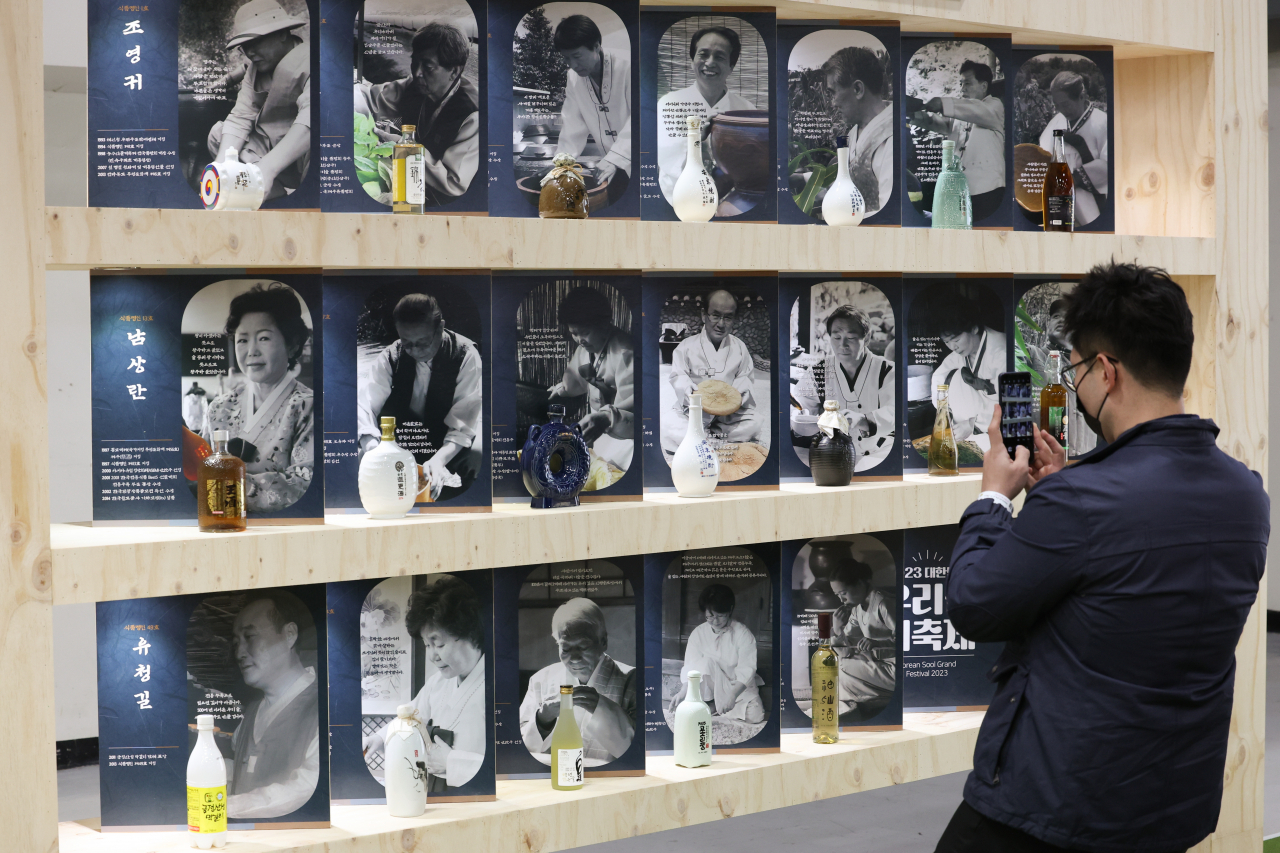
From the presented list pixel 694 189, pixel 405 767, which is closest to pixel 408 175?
pixel 694 189

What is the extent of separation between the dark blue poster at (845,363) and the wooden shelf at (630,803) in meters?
0.63

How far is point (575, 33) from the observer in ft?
8.30

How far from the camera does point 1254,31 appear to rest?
10.3 ft

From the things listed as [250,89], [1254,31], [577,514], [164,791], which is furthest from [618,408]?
[1254,31]

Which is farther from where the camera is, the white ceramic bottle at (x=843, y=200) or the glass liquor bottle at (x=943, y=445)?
the glass liquor bottle at (x=943, y=445)

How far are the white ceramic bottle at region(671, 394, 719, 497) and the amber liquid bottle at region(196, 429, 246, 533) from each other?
0.92m

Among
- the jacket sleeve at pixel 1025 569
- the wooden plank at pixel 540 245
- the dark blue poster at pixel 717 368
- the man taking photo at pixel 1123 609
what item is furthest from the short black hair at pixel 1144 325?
the dark blue poster at pixel 717 368

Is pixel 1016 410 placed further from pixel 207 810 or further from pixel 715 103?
pixel 207 810

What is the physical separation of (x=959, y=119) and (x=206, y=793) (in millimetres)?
2290

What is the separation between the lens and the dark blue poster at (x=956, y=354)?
116 inches

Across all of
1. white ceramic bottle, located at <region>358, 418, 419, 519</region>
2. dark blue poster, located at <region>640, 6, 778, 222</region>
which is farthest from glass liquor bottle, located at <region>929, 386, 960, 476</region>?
white ceramic bottle, located at <region>358, 418, 419, 519</region>

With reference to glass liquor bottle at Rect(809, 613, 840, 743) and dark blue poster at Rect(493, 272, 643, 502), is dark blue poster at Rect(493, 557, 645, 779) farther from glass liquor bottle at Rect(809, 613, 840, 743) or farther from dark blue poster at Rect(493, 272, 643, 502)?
glass liquor bottle at Rect(809, 613, 840, 743)

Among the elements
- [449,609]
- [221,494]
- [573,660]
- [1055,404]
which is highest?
[1055,404]

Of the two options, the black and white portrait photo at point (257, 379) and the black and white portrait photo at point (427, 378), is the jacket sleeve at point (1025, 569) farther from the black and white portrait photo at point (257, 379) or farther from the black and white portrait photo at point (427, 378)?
the black and white portrait photo at point (257, 379)
